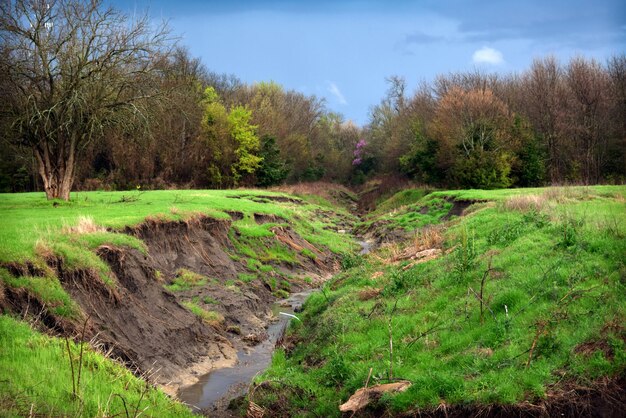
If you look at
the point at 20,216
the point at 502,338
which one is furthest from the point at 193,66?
the point at 502,338

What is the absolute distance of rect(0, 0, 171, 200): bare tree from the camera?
26.9 meters

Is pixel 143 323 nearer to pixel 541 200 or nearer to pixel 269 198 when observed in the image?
pixel 541 200

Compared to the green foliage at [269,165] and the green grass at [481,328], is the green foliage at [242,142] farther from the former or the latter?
the green grass at [481,328]

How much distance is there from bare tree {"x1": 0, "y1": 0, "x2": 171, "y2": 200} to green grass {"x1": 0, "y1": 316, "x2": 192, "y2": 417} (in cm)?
1758

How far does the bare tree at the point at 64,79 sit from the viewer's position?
26.9 metres

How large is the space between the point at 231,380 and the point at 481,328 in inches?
268

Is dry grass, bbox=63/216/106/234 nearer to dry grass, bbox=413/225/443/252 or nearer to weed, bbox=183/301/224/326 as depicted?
weed, bbox=183/301/224/326

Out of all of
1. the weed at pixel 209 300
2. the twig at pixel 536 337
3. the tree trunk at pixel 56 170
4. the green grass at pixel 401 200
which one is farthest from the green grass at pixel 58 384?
the green grass at pixel 401 200

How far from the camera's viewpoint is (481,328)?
12.1 m

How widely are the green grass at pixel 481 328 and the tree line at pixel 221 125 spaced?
17601mm

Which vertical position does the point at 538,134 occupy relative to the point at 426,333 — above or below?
above

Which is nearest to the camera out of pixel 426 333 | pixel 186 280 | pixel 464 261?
pixel 426 333

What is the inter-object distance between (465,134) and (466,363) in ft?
151

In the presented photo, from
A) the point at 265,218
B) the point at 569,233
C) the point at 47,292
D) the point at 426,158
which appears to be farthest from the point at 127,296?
the point at 426,158
